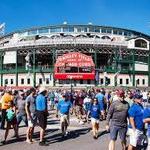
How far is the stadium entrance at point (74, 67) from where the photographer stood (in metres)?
75.1

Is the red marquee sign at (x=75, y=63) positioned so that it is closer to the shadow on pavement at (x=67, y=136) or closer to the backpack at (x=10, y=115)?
the shadow on pavement at (x=67, y=136)

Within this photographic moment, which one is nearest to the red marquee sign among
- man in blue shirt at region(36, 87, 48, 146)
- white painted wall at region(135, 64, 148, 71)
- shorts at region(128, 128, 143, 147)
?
white painted wall at region(135, 64, 148, 71)

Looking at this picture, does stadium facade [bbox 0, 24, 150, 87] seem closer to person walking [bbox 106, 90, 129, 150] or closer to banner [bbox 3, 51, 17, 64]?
banner [bbox 3, 51, 17, 64]

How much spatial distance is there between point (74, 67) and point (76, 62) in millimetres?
1222

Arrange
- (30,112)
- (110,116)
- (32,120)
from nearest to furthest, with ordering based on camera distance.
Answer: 1. (110,116)
2. (32,120)
3. (30,112)

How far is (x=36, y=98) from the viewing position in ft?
49.6

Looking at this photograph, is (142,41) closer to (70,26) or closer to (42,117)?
(70,26)

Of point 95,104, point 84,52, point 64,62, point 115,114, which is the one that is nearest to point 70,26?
point 84,52

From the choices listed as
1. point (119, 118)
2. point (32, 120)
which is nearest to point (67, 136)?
point (32, 120)

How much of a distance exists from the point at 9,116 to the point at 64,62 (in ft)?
195

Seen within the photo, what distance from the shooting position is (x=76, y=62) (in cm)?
7550

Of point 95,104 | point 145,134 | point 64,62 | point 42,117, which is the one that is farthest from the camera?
point 64,62

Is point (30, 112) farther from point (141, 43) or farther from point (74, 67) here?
point (141, 43)

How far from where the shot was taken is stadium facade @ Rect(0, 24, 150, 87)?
76000mm
